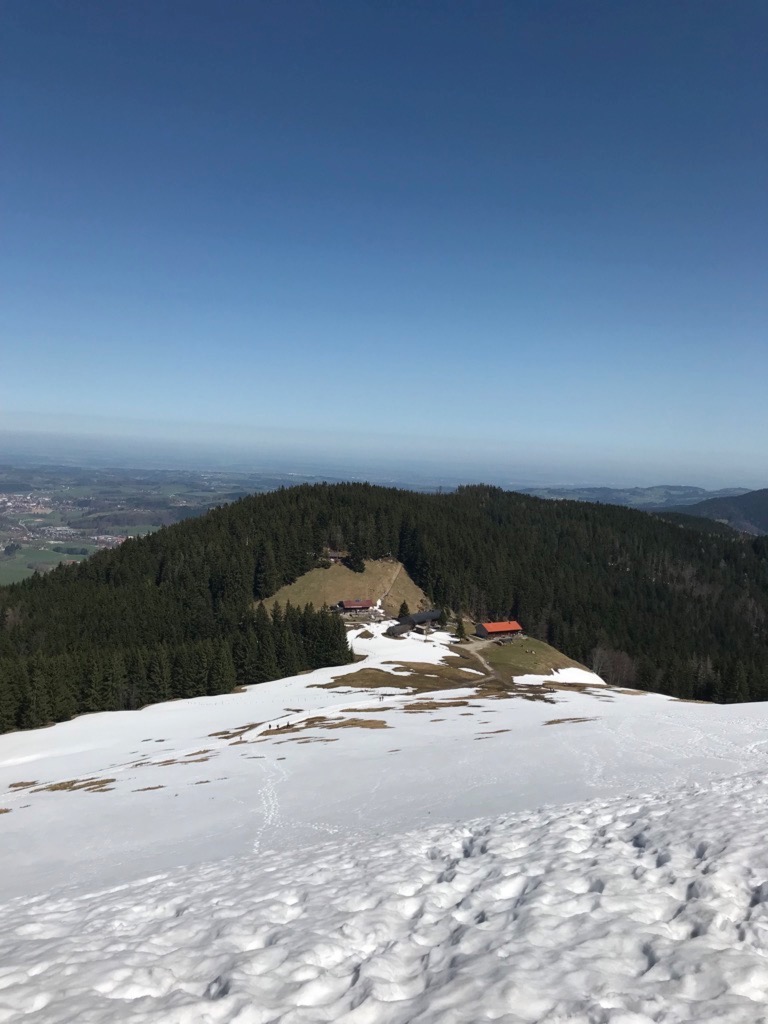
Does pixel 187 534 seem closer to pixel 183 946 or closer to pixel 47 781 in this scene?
pixel 47 781

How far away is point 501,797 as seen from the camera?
19969 millimetres

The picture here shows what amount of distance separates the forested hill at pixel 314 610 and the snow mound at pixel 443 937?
209 ft

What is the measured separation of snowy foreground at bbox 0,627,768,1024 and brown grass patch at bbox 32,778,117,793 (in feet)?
4.70

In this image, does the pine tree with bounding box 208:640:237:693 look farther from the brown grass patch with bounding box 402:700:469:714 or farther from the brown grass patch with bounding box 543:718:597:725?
the brown grass patch with bounding box 543:718:597:725

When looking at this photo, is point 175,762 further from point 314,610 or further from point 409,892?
point 314,610

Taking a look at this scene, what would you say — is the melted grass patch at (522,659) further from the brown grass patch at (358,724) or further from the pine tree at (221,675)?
the pine tree at (221,675)

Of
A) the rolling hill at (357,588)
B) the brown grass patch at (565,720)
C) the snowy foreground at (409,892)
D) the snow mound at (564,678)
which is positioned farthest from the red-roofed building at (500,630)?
the snowy foreground at (409,892)

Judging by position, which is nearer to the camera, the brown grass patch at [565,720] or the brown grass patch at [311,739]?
the brown grass patch at [311,739]

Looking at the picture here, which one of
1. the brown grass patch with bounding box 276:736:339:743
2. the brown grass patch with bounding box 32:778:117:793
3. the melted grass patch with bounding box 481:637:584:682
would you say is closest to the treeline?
the melted grass patch with bounding box 481:637:584:682

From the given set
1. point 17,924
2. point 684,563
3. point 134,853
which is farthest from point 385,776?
point 684,563

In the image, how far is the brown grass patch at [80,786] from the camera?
3172cm

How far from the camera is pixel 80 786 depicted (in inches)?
1325

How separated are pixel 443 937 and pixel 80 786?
107 feet

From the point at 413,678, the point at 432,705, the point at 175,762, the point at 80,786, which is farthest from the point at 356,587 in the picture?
the point at 80,786
